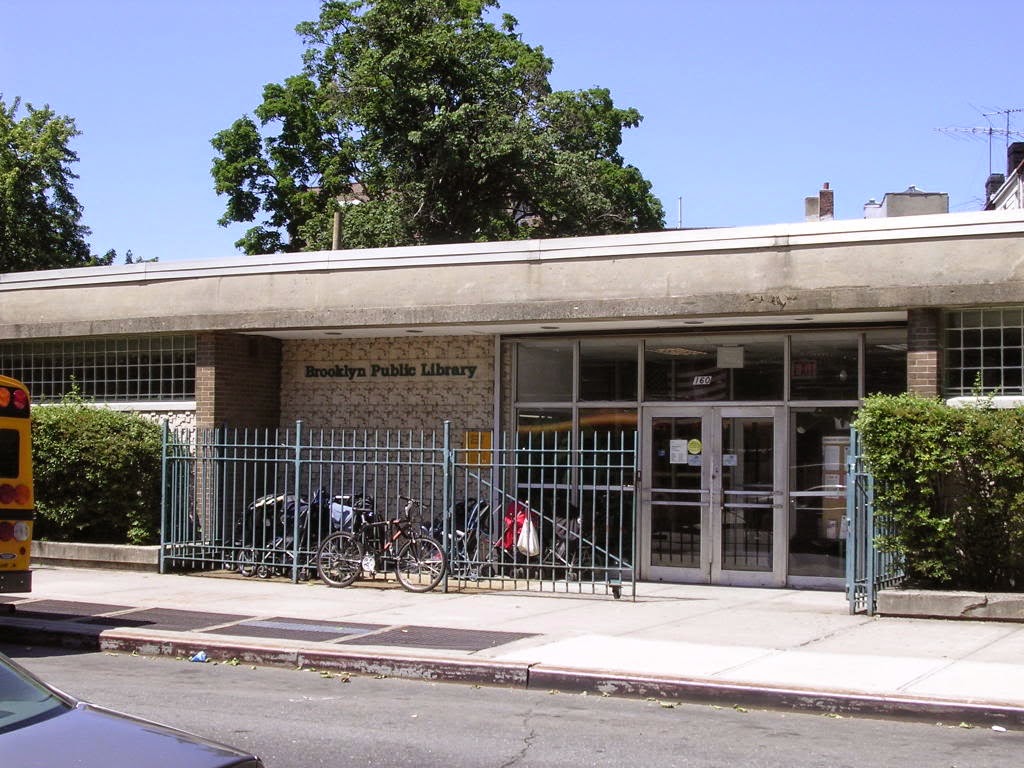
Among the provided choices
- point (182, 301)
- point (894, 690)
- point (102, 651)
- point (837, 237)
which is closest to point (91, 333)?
point (182, 301)

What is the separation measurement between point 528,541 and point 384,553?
1798 mm

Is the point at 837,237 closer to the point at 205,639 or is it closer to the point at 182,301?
the point at 205,639

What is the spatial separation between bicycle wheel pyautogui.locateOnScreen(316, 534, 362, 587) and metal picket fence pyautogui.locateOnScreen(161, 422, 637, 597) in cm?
20

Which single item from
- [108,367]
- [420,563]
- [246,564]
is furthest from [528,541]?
[108,367]

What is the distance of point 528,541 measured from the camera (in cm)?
1383

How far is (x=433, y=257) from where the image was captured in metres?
15.4

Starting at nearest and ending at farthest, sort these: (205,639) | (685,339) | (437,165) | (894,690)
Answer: (894,690), (205,639), (685,339), (437,165)

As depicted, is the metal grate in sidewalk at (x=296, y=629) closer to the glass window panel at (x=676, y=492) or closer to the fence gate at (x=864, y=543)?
the fence gate at (x=864, y=543)

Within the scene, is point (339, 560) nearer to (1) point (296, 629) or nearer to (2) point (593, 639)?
(1) point (296, 629)

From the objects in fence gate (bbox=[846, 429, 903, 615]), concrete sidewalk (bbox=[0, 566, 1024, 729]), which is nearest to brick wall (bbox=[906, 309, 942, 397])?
fence gate (bbox=[846, 429, 903, 615])

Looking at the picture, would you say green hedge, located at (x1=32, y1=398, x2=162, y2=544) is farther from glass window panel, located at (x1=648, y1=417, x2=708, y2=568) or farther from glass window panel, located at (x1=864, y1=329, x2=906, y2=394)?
glass window panel, located at (x1=864, y1=329, x2=906, y2=394)

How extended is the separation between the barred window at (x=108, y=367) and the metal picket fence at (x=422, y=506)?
94 centimetres

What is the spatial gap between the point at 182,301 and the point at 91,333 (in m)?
1.57

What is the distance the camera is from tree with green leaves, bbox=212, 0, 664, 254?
98.8ft
